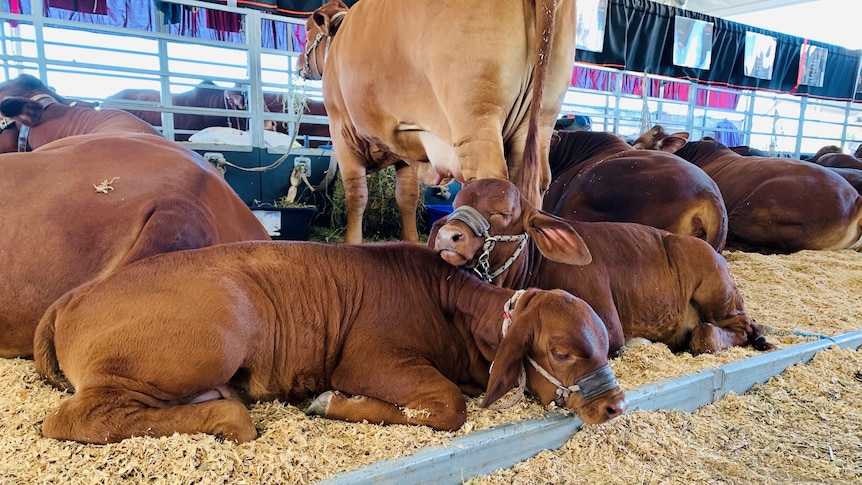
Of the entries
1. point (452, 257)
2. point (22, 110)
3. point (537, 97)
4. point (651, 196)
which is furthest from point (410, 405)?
point (22, 110)

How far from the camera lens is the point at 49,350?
6.07 feet

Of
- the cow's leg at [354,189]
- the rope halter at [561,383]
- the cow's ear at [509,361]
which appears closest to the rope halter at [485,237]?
the rope halter at [561,383]

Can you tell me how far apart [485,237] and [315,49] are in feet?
11.3

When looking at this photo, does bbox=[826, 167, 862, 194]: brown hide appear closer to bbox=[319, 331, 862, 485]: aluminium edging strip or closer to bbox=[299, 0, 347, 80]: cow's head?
bbox=[319, 331, 862, 485]: aluminium edging strip

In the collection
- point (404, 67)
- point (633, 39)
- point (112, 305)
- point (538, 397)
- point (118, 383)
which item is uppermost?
point (633, 39)

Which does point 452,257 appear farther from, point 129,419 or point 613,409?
point 129,419

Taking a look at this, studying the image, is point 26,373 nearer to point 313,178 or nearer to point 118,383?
point 118,383

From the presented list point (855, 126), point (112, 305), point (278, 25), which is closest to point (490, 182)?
point (112, 305)

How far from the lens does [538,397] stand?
1975 mm

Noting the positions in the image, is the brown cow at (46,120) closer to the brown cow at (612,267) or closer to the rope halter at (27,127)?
the rope halter at (27,127)

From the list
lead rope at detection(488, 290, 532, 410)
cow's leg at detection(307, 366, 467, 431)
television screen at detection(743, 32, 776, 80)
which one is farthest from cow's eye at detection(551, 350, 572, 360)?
television screen at detection(743, 32, 776, 80)

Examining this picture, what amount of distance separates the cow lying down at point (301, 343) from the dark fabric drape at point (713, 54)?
324 inches

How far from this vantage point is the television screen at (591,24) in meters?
9.08

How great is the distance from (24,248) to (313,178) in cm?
406
